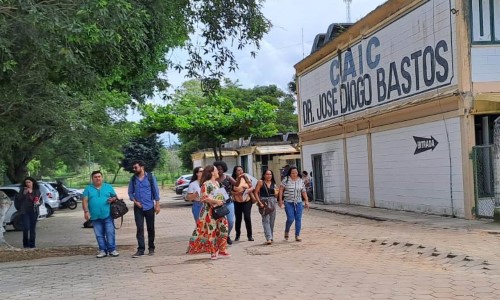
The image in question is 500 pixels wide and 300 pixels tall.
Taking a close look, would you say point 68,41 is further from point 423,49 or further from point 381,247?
point 423,49

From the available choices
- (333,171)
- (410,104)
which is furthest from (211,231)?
(333,171)

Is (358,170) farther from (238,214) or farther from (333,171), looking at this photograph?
(238,214)

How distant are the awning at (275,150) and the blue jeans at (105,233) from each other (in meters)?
24.2

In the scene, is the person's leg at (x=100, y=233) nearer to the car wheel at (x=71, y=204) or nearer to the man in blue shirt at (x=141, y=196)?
the man in blue shirt at (x=141, y=196)

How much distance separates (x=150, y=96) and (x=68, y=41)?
10855 mm

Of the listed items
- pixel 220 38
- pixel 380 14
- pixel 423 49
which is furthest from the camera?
pixel 380 14

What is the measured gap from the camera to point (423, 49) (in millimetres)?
14430

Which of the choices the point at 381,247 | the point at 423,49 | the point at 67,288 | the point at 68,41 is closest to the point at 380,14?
the point at 423,49

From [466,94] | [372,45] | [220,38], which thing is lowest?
[466,94]

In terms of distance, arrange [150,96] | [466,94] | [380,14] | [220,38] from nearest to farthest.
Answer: [220,38], [466,94], [380,14], [150,96]

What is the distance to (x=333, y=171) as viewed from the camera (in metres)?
21.2

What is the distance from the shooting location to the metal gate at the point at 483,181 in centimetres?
1252

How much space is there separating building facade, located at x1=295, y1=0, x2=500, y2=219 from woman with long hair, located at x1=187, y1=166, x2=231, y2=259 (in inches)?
270

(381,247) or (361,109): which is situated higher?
(361,109)
